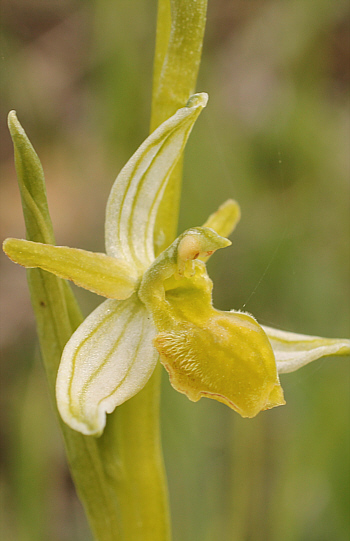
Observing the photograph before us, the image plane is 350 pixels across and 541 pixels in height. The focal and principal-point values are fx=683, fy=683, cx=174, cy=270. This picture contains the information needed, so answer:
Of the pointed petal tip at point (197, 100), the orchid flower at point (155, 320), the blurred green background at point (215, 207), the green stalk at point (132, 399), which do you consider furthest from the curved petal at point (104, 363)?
the blurred green background at point (215, 207)

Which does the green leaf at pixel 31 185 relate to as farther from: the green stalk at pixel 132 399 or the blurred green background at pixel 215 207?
the blurred green background at pixel 215 207

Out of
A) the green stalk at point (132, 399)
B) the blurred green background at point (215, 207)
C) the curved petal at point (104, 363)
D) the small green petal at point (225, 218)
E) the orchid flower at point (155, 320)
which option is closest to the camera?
the curved petal at point (104, 363)

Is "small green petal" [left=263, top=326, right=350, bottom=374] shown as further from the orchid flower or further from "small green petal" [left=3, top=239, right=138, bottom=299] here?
"small green petal" [left=3, top=239, right=138, bottom=299]

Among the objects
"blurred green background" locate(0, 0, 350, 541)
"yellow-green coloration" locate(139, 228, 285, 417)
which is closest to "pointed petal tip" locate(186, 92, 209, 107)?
"yellow-green coloration" locate(139, 228, 285, 417)

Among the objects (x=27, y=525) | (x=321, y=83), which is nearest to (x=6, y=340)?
(x=27, y=525)

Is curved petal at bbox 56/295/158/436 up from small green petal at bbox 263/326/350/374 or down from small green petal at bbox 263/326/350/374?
up

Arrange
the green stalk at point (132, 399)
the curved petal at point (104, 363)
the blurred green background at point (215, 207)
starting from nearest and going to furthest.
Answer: the curved petal at point (104, 363)
the green stalk at point (132, 399)
the blurred green background at point (215, 207)
